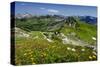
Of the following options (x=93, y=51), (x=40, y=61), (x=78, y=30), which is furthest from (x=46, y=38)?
(x=93, y=51)

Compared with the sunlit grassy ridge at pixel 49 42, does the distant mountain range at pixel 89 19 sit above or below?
above

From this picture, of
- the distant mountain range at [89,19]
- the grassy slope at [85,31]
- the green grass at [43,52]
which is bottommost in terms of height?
the green grass at [43,52]

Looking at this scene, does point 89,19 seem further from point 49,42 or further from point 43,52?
point 43,52

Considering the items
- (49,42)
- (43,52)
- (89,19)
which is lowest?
(43,52)

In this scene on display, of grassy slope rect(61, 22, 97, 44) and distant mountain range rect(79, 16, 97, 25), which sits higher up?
distant mountain range rect(79, 16, 97, 25)

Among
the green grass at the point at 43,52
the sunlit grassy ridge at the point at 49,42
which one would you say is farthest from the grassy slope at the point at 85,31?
the green grass at the point at 43,52

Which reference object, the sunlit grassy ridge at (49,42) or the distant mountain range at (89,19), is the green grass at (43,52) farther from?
the distant mountain range at (89,19)

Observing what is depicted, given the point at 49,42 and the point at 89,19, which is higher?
the point at 89,19

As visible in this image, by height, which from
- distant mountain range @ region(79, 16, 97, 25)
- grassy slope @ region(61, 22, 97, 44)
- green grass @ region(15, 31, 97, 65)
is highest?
distant mountain range @ region(79, 16, 97, 25)

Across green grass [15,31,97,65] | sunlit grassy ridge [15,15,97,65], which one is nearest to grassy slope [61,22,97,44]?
sunlit grassy ridge [15,15,97,65]

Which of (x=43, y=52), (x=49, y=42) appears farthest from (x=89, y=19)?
(x=43, y=52)

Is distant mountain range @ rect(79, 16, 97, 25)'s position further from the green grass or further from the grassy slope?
the green grass
